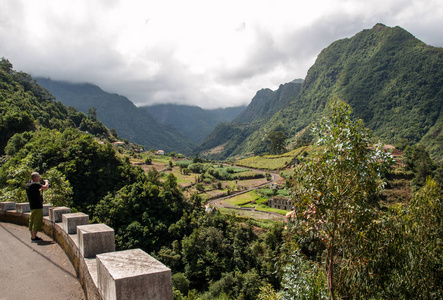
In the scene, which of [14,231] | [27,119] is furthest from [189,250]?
[27,119]

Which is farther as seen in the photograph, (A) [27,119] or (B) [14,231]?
(A) [27,119]

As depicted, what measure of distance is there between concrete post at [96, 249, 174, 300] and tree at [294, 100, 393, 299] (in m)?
4.03

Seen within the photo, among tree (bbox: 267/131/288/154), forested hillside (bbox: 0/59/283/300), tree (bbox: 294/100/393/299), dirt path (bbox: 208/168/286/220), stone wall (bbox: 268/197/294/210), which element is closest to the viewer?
tree (bbox: 294/100/393/299)

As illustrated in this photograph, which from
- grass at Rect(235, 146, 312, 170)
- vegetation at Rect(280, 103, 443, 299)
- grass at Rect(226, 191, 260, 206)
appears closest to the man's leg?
vegetation at Rect(280, 103, 443, 299)

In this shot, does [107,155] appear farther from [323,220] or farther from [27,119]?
[323,220]

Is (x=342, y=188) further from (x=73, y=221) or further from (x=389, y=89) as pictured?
(x=389, y=89)

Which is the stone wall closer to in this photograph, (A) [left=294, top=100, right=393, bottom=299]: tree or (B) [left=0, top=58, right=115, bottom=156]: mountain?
(B) [left=0, top=58, right=115, bottom=156]: mountain

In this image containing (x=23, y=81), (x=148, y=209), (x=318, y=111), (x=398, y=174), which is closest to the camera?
(x=148, y=209)

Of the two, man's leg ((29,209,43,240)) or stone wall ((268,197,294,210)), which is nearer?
man's leg ((29,209,43,240))

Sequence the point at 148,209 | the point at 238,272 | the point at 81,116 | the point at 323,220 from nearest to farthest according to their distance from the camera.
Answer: the point at 323,220, the point at 238,272, the point at 148,209, the point at 81,116

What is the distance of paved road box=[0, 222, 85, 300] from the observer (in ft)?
14.3

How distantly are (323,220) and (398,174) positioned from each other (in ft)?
201

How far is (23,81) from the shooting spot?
7300 cm

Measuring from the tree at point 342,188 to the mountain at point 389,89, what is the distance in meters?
105
